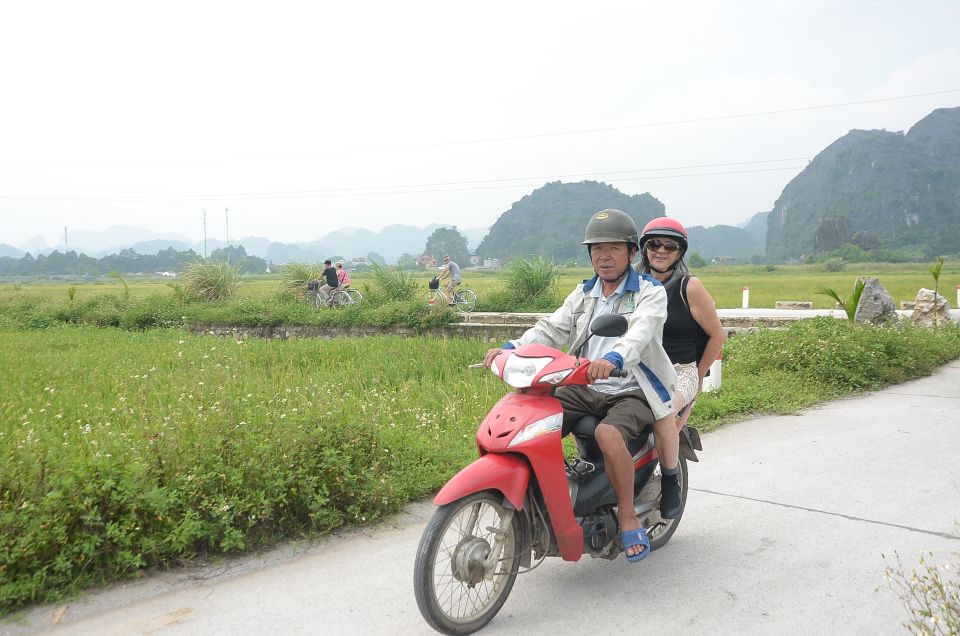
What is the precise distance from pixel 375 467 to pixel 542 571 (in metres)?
1.25

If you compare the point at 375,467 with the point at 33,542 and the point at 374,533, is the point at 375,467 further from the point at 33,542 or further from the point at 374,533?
the point at 33,542

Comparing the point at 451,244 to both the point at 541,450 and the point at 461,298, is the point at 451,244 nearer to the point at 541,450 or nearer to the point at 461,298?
the point at 461,298

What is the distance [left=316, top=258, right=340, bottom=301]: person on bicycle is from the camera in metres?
20.0

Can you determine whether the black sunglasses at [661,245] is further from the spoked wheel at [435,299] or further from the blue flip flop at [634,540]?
the spoked wheel at [435,299]

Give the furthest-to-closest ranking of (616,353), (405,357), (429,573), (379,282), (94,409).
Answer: (379,282) → (405,357) → (94,409) → (616,353) → (429,573)

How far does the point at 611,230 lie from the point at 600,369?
711 mm

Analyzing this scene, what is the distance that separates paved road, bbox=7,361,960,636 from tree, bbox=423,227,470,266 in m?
94.0

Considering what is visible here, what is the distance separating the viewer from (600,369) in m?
2.87

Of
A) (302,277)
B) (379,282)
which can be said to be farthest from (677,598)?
(302,277)

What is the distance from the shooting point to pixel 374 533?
3.98 m

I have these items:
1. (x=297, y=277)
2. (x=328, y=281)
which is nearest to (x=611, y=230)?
(x=328, y=281)

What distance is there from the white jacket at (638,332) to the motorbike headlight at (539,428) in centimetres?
36

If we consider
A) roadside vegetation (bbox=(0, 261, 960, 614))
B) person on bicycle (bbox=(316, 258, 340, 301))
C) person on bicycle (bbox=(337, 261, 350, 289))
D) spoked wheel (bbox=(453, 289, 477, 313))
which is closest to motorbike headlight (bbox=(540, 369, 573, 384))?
roadside vegetation (bbox=(0, 261, 960, 614))

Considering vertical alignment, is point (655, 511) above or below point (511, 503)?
below
